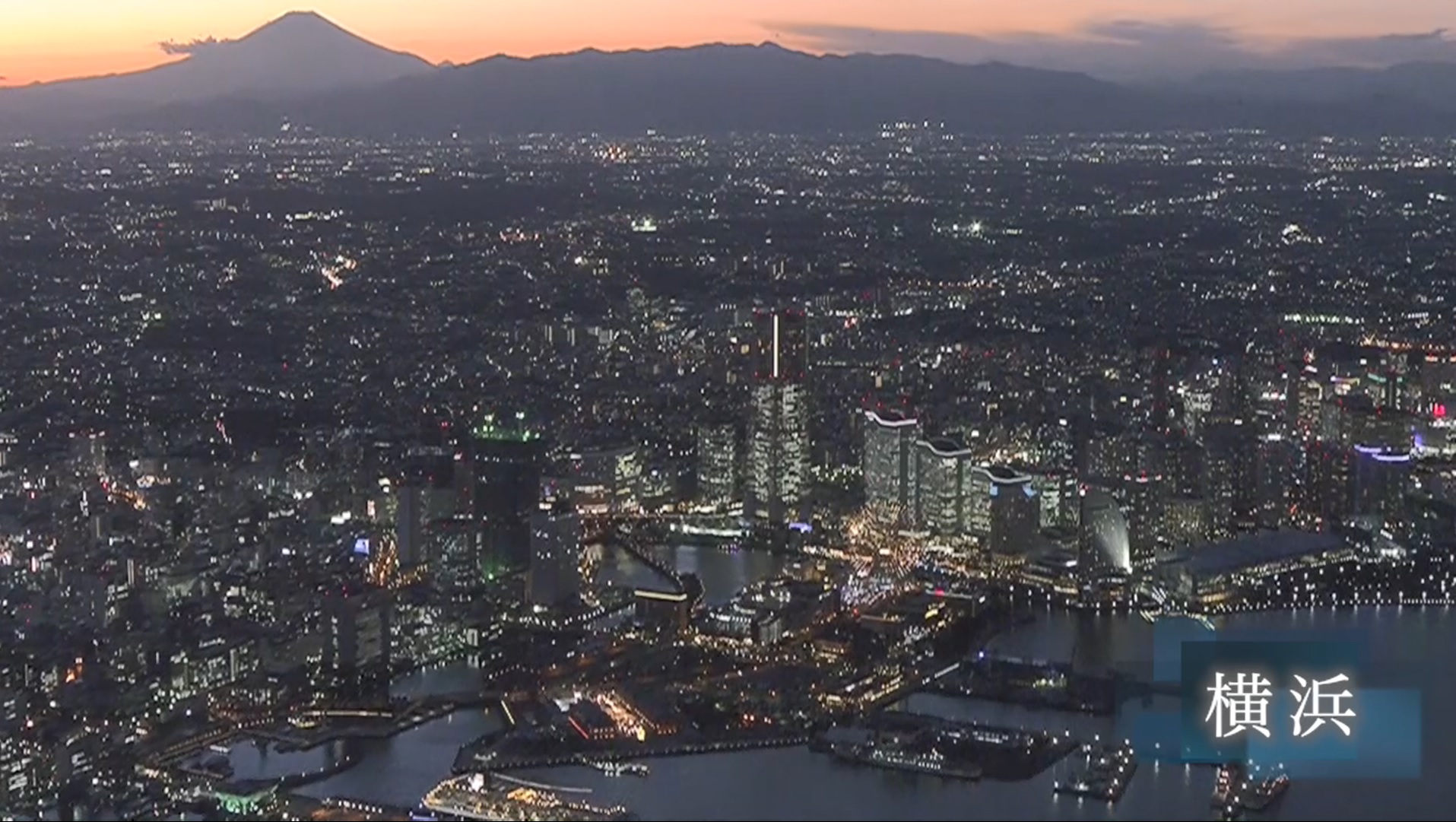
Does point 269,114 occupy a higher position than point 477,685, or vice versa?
point 269,114

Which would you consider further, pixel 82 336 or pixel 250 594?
pixel 82 336

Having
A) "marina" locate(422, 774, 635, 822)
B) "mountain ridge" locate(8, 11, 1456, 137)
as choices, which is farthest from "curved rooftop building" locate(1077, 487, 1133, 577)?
"mountain ridge" locate(8, 11, 1456, 137)

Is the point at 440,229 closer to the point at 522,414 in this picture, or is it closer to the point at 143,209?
the point at 143,209

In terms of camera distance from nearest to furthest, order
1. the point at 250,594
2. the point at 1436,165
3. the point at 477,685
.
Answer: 1. the point at 477,685
2. the point at 250,594
3. the point at 1436,165

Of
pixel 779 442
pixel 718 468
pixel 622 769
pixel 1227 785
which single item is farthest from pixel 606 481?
pixel 1227 785

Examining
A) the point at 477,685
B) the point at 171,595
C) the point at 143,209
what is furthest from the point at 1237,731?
the point at 143,209

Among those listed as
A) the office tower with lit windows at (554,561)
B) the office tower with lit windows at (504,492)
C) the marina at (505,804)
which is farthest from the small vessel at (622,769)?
the office tower with lit windows at (504,492)

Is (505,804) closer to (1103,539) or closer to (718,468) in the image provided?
(1103,539)
